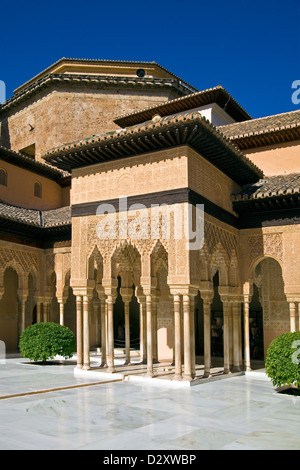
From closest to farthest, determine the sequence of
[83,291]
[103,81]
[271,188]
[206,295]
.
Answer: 1. [206,295]
2. [83,291]
3. [271,188]
4. [103,81]

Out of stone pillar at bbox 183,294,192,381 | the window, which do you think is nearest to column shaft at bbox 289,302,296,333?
stone pillar at bbox 183,294,192,381

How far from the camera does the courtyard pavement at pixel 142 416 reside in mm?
5277

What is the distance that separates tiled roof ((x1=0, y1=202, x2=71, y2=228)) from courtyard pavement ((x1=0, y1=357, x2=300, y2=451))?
5.89m

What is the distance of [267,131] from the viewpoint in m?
13.8

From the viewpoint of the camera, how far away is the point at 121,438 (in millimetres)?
5441

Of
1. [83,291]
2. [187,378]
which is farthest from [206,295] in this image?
[83,291]

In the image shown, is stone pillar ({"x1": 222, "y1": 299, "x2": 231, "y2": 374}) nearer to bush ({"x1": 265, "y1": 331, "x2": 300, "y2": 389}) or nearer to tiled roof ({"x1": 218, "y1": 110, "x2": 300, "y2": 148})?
bush ({"x1": 265, "y1": 331, "x2": 300, "y2": 389})

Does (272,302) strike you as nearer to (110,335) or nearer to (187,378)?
(187,378)

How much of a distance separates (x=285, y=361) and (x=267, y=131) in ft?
24.7

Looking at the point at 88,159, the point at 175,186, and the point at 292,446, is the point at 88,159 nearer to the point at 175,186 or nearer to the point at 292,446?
the point at 175,186

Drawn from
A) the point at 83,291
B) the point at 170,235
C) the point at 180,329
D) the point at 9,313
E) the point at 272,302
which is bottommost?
the point at 9,313

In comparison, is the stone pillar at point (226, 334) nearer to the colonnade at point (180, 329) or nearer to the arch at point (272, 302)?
the colonnade at point (180, 329)

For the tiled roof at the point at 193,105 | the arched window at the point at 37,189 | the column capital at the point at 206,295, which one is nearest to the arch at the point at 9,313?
the arched window at the point at 37,189

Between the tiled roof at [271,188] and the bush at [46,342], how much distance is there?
589 cm
